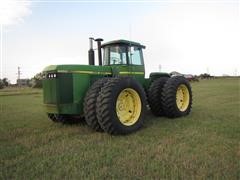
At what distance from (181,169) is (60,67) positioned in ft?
13.2

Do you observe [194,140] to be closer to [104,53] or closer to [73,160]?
Result: [73,160]

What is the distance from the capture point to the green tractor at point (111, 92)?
6.76 meters

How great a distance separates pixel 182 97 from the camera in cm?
1010

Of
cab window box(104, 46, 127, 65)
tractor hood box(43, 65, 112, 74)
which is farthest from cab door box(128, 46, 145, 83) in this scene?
tractor hood box(43, 65, 112, 74)

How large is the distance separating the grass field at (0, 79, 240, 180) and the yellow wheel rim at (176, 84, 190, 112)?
174 cm

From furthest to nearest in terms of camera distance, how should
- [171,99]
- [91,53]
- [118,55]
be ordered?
[171,99] → [91,53] → [118,55]

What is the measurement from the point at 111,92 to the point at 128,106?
41.7 inches

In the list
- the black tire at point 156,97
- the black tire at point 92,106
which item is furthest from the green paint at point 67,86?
the black tire at point 156,97

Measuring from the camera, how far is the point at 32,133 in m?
7.32

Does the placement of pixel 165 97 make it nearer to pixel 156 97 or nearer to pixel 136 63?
pixel 156 97

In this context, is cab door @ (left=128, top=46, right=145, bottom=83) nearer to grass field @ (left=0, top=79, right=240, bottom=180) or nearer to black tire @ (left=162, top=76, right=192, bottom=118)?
black tire @ (left=162, top=76, right=192, bottom=118)

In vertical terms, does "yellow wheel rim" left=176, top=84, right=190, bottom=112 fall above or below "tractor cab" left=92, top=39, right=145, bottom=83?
below

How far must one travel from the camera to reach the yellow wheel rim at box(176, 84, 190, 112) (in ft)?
32.2

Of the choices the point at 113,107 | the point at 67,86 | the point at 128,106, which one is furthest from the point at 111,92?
the point at 67,86
